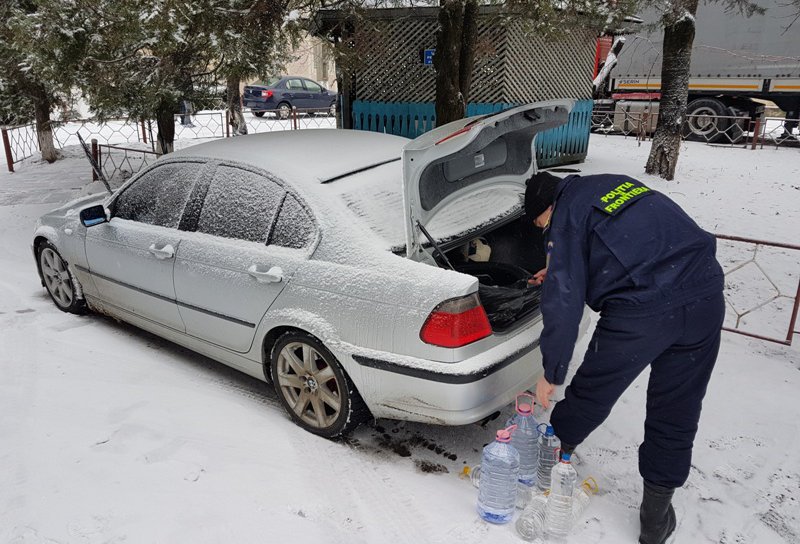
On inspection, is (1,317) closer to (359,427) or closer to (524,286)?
(359,427)

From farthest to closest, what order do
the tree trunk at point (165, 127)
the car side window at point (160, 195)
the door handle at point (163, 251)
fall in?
the tree trunk at point (165, 127)
the car side window at point (160, 195)
the door handle at point (163, 251)

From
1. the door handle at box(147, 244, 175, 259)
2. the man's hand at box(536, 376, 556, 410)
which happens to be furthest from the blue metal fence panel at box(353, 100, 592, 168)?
the man's hand at box(536, 376, 556, 410)

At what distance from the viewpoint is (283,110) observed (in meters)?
22.3

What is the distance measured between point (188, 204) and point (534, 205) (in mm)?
2256

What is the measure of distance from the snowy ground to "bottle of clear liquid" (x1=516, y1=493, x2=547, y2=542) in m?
0.06

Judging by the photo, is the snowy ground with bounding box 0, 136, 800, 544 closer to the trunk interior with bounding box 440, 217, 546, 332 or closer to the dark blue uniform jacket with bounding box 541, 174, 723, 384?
the trunk interior with bounding box 440, 217, 546, 332

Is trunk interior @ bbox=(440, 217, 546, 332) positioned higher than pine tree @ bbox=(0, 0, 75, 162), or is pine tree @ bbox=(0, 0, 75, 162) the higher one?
pine tree @ bbox=(0, 0, 75, 162)

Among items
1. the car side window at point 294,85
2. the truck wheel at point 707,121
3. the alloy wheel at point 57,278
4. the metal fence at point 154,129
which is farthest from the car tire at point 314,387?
the car side window at point 294,85

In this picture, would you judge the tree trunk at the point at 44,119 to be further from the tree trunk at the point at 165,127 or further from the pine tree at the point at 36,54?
the tree trunk at the point at 165,127

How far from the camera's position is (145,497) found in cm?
273

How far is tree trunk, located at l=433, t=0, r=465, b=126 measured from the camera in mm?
6445

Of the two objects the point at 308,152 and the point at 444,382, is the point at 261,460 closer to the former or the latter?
the point at 444,382

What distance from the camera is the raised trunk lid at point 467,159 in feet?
9.33

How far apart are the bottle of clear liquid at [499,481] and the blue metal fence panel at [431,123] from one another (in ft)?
25.2
